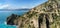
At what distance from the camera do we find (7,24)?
1278 centimetres

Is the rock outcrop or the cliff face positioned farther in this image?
the rock outcrop

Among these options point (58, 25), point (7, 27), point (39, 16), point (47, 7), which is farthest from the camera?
point (7, 27)

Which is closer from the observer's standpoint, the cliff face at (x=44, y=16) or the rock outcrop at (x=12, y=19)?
the cliff face at (x=44, y=16)

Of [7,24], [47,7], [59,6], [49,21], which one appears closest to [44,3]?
[47,7]

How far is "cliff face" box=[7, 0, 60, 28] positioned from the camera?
28.4 feet

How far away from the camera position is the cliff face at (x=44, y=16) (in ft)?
28.4

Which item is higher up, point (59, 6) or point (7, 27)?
point (59, 6)

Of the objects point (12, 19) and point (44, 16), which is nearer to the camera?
point (44, 16)

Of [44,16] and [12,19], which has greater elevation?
[44,16]

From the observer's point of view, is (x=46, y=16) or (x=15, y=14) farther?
(x=15, y=14)

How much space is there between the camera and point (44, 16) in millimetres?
8625

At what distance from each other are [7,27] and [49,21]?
11.8 feet

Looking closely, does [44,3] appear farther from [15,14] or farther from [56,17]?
[15,14]

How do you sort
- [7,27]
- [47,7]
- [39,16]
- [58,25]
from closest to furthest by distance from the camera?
[39,16], [58,25], [47,7], [7,27]
